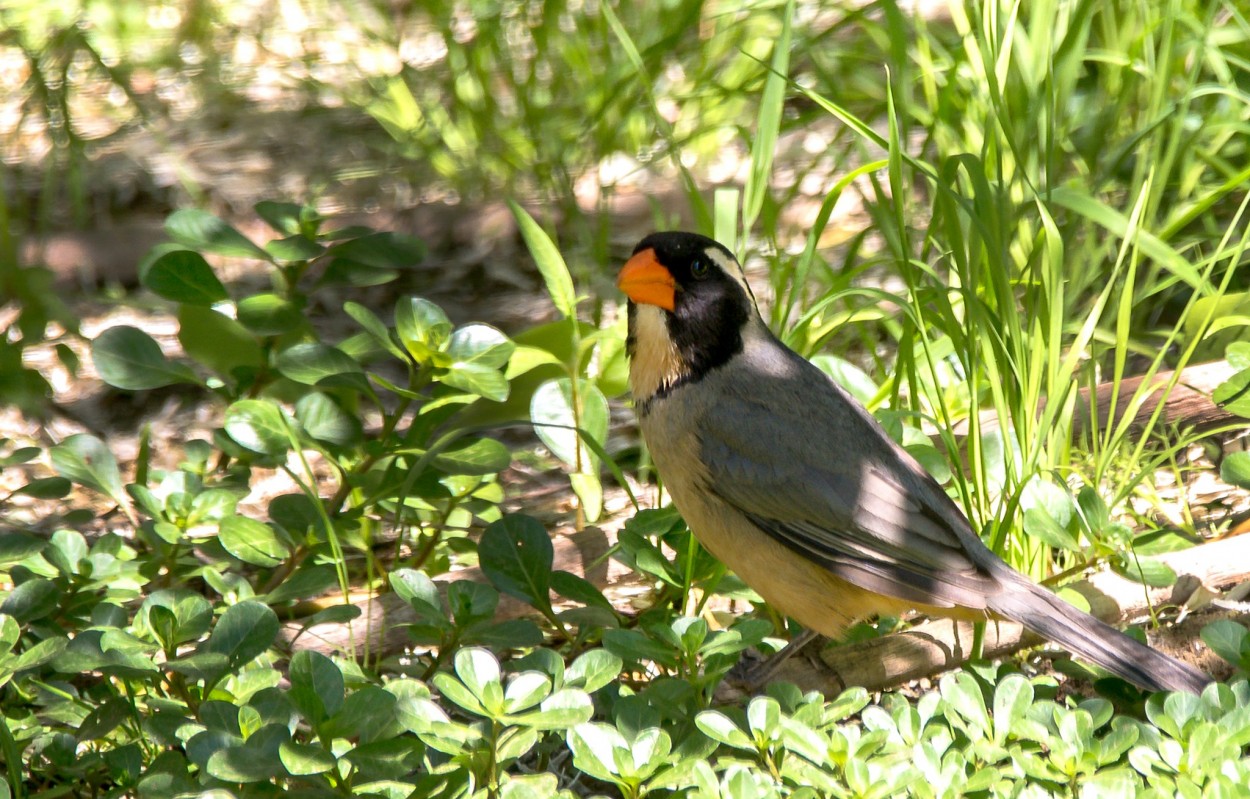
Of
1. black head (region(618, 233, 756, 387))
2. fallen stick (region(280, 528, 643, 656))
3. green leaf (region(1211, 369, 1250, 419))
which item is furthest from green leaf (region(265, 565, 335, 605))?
green leaf (region(1211, 369, 1250, 419))

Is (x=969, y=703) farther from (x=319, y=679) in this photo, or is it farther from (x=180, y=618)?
(x=180, y=618)

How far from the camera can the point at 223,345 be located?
4.03 meters

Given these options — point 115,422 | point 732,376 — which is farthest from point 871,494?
point 115,422

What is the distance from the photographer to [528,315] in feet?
18.2

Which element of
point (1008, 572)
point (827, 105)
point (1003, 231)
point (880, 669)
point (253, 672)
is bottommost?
point (880, 669)

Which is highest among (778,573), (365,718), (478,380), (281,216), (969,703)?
(281,216)

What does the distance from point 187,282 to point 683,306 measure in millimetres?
1375

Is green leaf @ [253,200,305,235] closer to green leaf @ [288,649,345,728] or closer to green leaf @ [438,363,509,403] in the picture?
green leaf @ [438,363,509,403]

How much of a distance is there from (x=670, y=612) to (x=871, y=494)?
61 cm

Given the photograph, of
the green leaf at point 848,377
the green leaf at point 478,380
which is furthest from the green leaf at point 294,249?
the green leaf at point 848,377

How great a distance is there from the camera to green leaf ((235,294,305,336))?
12.7ft

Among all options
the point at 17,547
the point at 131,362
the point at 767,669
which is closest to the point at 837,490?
the point at 767,669

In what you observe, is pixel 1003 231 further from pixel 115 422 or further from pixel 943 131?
pixel 115 422

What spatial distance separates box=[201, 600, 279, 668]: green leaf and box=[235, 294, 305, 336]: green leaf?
3.84 ft
